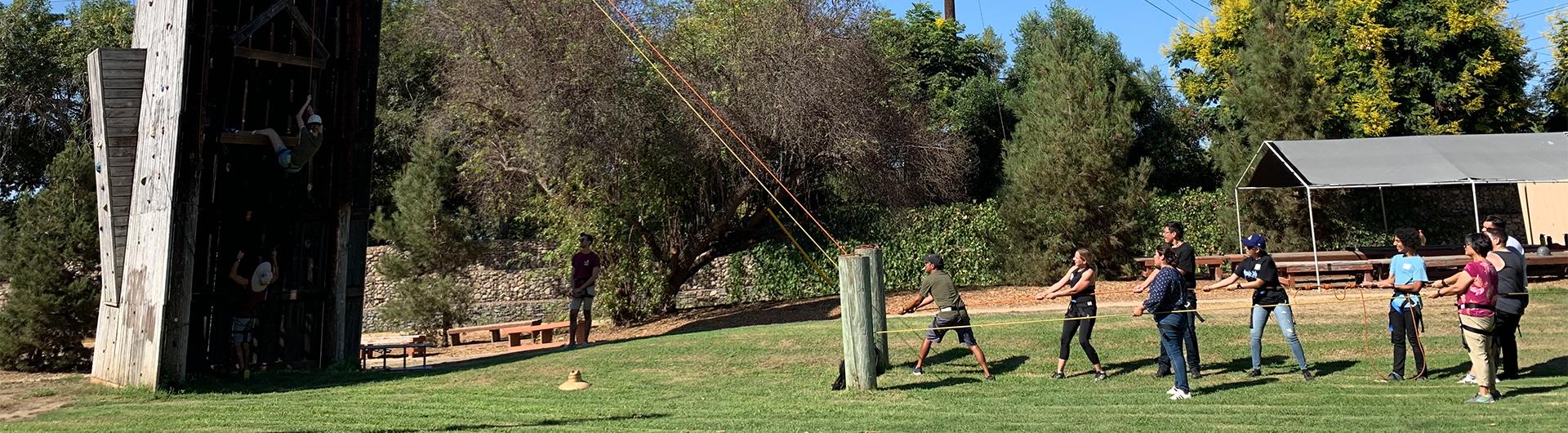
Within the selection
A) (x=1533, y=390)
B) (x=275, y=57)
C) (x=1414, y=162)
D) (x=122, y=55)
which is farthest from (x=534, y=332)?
(x=1414, y=162)

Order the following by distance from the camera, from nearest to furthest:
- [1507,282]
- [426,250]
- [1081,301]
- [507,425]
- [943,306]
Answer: [507,425]
[1507,282]
[1081,301]
[943,306]
[426,250]

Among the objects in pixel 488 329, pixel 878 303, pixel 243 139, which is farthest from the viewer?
pixel 488 329

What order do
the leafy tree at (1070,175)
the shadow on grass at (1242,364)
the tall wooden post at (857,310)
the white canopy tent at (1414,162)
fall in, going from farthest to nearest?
the leafy tree at (1070,175), the white canopy tent at (1414,162), the shadow on grass at (1242,364), the tall wooden post at (857,310)

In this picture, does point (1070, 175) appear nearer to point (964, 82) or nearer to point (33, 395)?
point (964, 82)

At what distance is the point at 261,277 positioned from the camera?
508 inches

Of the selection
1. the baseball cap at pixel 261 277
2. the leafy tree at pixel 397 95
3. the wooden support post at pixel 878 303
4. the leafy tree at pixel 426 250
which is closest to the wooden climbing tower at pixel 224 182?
the baseball cap at pixel 261 277

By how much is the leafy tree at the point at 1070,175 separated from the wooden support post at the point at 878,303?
42.7 feet

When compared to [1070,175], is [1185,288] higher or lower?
lower

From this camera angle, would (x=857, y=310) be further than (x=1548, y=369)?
No

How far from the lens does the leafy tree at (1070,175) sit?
78.7 feet

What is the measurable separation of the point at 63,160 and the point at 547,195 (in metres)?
7.87

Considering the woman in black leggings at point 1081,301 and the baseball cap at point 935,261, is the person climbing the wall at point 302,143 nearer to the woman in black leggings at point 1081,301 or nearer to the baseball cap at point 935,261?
the baseball cap at point 935,261

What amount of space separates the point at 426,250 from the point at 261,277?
340 inches

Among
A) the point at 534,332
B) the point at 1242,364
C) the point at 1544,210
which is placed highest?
the point at 1544,210
